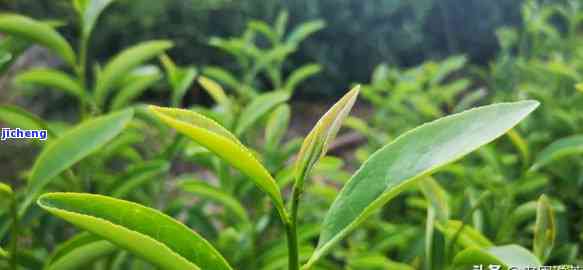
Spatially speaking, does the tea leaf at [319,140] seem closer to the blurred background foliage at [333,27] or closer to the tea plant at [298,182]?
the tea plant at [298,182]

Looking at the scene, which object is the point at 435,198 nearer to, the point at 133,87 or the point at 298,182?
the point at 298,182

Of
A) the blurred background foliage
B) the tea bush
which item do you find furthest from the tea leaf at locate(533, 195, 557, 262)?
the blurred background foliage

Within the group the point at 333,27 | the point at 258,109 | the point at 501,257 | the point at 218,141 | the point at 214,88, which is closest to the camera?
the point at 218,141

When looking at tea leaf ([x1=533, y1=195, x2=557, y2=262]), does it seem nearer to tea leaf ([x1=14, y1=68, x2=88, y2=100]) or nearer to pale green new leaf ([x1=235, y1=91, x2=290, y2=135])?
pale green new leaf ([x1=235, y1=91, x2=290, y2=135])

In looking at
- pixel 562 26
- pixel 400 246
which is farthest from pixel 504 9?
pixel 400 246

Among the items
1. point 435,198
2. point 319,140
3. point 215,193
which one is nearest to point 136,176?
point 215,193

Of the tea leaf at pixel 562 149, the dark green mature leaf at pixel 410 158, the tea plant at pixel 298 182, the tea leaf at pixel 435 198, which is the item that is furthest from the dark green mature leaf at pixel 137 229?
the tea leaf at pixel 562 149

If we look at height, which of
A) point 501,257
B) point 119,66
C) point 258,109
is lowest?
point 501,257
